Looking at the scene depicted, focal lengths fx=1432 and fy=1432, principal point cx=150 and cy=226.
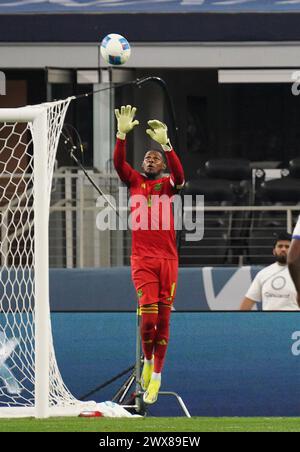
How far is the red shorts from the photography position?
1000cm

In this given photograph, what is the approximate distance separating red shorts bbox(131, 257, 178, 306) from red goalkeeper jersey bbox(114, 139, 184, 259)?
57 mm

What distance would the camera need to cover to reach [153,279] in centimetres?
1003

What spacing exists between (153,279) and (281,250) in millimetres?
2236

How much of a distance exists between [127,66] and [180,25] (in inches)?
24.8

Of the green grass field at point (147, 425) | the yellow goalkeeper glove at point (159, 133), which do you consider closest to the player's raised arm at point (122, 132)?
the yellow goalkeeper glove at point (159, 133)

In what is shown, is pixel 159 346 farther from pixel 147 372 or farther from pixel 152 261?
pixel 152 261

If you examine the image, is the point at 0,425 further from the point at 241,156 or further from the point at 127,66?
the point at 241,156

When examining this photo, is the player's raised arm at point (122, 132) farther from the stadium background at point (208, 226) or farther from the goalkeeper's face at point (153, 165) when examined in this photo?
the stadium background at point (208, 226)

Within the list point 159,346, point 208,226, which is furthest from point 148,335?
point 208,226

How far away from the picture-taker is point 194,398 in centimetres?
1209

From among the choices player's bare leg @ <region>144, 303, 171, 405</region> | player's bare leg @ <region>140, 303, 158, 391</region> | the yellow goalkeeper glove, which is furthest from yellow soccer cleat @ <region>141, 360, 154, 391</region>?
the yellow goalkeeper glove

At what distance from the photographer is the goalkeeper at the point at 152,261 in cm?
998

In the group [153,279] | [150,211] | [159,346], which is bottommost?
[159,346]
